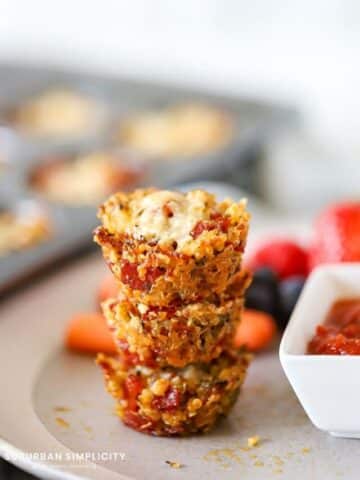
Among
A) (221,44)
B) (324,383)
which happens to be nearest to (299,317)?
(324,383)

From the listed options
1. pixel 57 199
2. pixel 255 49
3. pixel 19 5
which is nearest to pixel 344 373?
pixel 57 199

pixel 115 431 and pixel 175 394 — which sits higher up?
pixel 175 394

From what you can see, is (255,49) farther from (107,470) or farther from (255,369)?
(107,470)

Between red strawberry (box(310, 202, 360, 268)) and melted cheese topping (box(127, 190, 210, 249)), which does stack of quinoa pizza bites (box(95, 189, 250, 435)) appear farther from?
red strawberry (box(310, 202, 360, 268))

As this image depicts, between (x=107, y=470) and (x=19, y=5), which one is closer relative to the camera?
(x=107, y=470)

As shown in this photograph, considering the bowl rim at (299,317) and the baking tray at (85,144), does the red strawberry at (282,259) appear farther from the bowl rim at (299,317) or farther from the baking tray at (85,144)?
the baking tray at (85,144)

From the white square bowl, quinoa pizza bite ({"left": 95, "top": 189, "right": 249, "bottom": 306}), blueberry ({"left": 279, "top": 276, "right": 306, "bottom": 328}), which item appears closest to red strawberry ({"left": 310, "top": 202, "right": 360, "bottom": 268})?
blueberry ({"left": 279, "top": 276, "right": 306, "bottom": 328})

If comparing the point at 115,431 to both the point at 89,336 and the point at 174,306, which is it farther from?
the point at 89,336

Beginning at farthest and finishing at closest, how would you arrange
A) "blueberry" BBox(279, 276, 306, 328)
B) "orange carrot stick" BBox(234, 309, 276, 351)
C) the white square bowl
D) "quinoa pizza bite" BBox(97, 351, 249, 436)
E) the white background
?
1. the white background
2. "blueberry" BBox(279, 276, 306, 328)
3. "orange carrot stick" BBox(234, 309, 276, 351)
4. "quinoa pizza bite" BBox(97, 351, 249, 436)
5. the white square bowl
